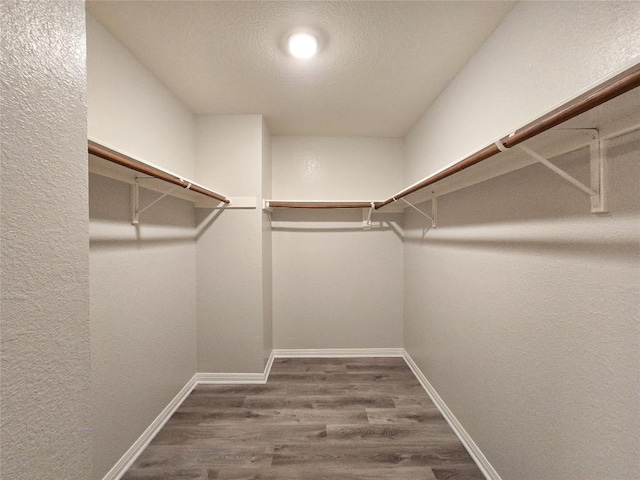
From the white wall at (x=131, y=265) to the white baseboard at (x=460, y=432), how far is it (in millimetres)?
1962

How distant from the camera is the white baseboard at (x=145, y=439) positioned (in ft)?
4.87

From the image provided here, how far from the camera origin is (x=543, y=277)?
1.11m

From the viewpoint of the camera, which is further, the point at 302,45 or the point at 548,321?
the point at 302,45

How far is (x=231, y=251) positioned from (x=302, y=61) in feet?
5.05

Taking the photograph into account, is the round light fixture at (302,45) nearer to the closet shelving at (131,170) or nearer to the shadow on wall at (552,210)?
the closet shelving at (131,170)

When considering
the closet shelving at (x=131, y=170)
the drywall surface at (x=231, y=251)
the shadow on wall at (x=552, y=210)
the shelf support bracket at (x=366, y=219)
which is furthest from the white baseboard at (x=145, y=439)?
the shadow on wall at (x=552, y=210)

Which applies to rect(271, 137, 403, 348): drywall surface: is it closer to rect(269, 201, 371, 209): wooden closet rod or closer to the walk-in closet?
the walk-in closet

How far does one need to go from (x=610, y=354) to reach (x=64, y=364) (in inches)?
58.8

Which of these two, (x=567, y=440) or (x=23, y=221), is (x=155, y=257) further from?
(x=567, y=440)

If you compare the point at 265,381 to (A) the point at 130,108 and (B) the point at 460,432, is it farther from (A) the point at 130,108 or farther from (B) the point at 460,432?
(A) the point at 130,108

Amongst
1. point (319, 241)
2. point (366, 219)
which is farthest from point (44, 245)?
point (366, 219)

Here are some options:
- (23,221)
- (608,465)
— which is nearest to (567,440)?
(608,465)

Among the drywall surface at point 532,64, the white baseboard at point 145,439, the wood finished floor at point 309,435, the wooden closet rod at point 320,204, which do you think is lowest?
the wood finished floor at point 309,435

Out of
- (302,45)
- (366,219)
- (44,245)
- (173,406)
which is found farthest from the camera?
(366,219)
